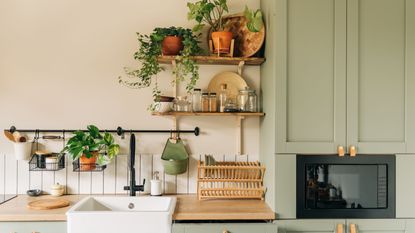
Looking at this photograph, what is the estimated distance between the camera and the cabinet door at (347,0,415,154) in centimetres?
220

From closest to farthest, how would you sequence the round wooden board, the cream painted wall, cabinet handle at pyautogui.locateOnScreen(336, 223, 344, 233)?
cabinet handle at pyautogui.locateOnScreen(336, 223, 344, 233) → the round wooden board → the cream painted wall

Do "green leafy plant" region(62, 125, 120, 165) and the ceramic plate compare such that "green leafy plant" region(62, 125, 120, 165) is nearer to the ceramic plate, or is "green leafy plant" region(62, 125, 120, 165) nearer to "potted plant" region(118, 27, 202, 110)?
"potted plant" region(118, 27, 202, 110)

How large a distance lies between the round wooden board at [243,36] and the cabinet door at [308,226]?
108 cm

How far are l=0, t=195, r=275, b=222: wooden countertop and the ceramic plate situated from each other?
76cm

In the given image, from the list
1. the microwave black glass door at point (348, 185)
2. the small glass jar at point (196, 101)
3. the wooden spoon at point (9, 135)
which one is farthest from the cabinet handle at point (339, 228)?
the wooden spoon at point (9, 135)

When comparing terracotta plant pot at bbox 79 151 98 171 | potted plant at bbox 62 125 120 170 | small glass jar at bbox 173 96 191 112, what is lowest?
terracotta plant pot at bbox 79 151 98 171

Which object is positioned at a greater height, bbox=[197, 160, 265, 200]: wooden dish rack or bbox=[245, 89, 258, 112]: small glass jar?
bbox=[245, 89, 258, 112]: small glass jar

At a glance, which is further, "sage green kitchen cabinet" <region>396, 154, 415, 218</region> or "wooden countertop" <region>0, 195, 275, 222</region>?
"sage green kitchen cabinet" <region>396, 154, 415, 218</region>

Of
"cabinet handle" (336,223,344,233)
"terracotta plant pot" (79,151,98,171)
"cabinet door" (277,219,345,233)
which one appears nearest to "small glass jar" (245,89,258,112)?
"cabinet door" (277,219,345,233)

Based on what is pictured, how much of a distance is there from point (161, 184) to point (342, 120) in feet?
4.02

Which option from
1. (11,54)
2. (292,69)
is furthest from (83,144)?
(292,69)

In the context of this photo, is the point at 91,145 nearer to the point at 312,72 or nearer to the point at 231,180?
the point at 231,180

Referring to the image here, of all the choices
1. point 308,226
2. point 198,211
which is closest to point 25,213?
point 198,211

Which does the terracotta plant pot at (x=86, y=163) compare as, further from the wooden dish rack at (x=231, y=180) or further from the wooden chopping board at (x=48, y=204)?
the wooden dish rack at (x=231, y=180)
